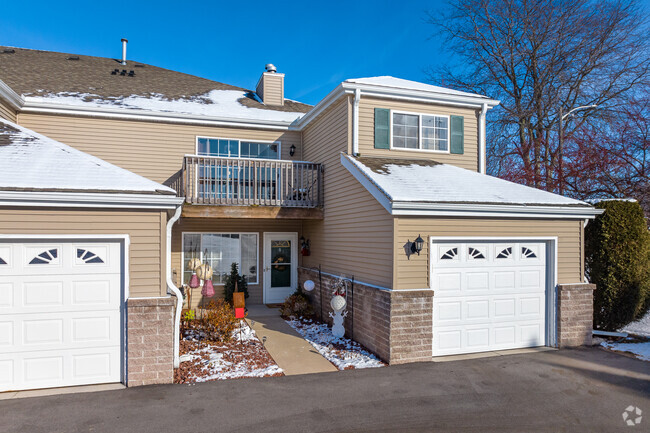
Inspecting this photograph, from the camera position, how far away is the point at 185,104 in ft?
39.5

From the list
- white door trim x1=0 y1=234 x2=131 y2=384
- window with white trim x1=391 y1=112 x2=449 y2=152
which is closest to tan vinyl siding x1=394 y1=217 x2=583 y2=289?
window with white trim x1=391 y1=112 x2=449 y2=152

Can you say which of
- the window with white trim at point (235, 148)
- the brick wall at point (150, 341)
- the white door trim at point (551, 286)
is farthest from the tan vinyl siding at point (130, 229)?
the white door trim at point (551, 286)

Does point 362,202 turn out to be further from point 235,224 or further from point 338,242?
point 235,224

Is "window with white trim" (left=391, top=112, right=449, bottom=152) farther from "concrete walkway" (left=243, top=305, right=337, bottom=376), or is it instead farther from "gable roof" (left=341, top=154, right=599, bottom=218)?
"concrete walkway" (left=243, top=305, right=337, bottom=376)

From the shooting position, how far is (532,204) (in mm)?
7555

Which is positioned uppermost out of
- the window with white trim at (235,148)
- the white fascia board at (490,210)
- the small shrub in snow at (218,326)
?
the window with white trim at (235,148)

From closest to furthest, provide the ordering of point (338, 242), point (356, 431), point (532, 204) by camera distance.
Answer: point (356, 431), point (532, 204), point (338, 242)

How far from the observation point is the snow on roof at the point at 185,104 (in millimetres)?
10719

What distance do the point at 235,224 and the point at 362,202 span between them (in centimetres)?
488

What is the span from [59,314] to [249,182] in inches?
200

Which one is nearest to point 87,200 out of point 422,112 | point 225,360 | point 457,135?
point 225,360

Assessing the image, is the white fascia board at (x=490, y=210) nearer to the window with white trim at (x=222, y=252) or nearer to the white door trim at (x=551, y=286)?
the white door trim at (x=551, y=286)

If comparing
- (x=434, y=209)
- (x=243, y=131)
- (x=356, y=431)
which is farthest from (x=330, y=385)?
(x=243, y=131)

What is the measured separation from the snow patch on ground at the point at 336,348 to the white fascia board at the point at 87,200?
3.85 meters
